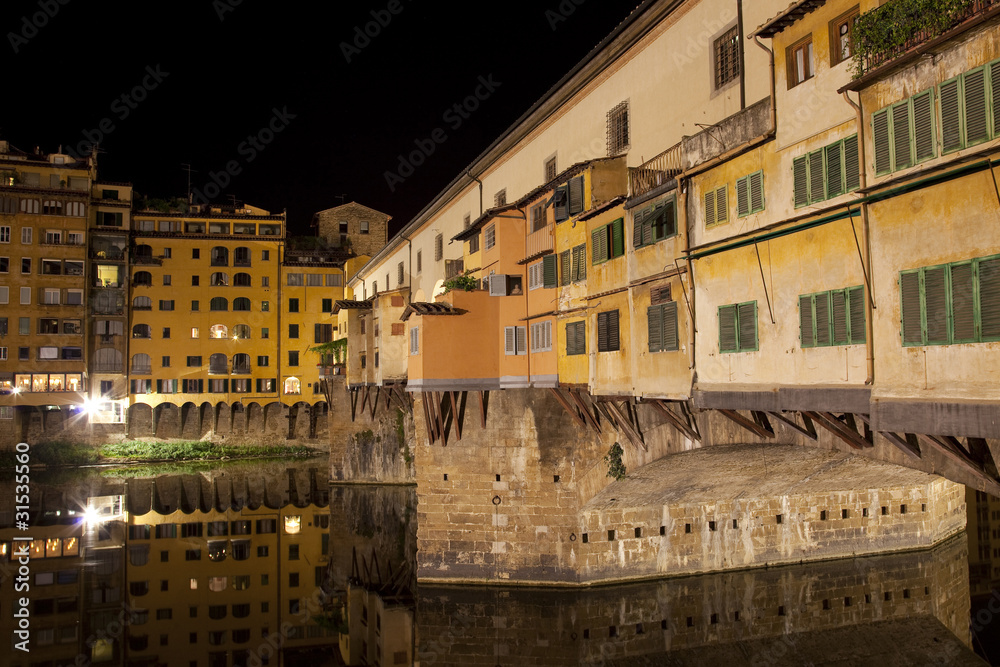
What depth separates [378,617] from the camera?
74.8 feet

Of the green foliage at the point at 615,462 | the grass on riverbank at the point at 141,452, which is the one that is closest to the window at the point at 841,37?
the green foliage at the point at 615,462

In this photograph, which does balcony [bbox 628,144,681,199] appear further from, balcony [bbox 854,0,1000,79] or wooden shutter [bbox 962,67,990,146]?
wooden shutter [bbox 962,67,990,146]

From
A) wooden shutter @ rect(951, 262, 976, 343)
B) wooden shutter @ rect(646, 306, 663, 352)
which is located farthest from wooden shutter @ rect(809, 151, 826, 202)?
wooden shutter @ rect(646, 306, 663, 352)

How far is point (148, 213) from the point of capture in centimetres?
5884

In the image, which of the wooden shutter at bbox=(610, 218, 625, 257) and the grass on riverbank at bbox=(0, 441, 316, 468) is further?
the grass on riverbank at bbox=(0, 441, 316, 468)

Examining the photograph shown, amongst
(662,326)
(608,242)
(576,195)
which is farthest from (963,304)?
(576,195)

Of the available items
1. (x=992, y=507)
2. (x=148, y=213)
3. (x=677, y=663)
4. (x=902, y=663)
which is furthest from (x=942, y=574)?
(x=148, y=213)

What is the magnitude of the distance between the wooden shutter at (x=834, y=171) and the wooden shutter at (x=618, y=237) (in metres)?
6.69

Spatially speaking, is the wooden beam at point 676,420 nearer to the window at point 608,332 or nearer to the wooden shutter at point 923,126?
the window at point 608,332

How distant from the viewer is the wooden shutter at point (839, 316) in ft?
33.0

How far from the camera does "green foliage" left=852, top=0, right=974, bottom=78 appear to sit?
8383mm

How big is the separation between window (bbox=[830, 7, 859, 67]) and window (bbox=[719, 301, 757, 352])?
3685 millimetres

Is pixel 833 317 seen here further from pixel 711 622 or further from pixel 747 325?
pixel 711 622

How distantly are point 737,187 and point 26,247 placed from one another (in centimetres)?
5517
